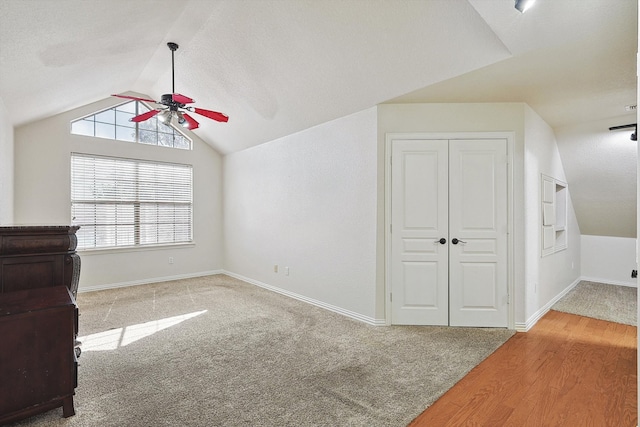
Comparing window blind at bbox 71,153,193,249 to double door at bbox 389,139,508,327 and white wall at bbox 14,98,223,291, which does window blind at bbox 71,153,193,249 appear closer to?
white wall at bbox 14,98,223,291

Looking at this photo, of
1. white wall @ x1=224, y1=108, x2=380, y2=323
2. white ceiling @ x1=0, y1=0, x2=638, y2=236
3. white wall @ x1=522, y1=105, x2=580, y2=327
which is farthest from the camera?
white wall @ x1=224, y1=108, x2=380, y2=323

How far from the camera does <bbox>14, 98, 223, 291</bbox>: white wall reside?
15.3 ft

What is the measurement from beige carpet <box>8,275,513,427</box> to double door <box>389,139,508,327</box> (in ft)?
0.81

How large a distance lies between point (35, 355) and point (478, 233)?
12.6ft

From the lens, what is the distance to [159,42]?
3602 mm

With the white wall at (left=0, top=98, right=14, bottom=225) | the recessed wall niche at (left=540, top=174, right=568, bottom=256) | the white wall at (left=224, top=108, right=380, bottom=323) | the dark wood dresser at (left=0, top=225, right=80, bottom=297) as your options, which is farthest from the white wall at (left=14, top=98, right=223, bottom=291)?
the recessed wall niche at (left=540, top=174, right=568, bottom=256)

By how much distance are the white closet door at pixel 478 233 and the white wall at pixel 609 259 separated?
378cm

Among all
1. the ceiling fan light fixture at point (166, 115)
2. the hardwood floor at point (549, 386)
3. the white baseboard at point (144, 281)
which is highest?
the ceiling fan light fixture at point (166, 115)

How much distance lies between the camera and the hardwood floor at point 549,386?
2035 mm

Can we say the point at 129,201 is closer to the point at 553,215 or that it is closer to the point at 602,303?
the point at 553,215

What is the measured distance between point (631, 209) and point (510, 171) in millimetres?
3238

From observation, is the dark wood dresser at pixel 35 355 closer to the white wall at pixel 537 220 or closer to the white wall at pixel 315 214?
the white wall at pixel 315 214

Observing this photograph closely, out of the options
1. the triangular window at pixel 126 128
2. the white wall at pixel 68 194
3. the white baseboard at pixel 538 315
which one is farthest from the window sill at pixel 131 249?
the white baseboard at pixel 538 315

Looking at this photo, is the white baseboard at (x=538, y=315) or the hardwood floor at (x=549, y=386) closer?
the hardwood floor at (x=549, y=386)
